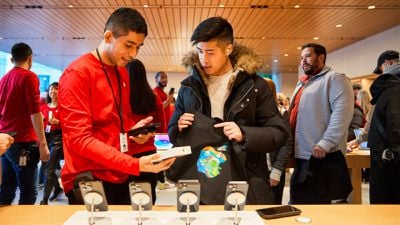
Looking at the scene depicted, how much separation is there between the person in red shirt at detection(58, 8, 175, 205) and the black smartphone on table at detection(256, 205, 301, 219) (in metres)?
0.39

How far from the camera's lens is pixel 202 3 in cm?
554

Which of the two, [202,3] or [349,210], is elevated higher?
[202,3]

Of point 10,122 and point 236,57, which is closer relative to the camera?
point 236,57

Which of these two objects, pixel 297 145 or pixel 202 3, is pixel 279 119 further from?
pixel 202 3

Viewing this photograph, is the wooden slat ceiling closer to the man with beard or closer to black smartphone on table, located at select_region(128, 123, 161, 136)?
the man with beard

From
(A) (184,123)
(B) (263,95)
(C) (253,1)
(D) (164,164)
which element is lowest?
(D) (164,164)

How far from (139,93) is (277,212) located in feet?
4.13

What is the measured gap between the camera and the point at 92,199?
1.08 meters

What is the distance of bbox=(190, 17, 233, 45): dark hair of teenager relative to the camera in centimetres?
145

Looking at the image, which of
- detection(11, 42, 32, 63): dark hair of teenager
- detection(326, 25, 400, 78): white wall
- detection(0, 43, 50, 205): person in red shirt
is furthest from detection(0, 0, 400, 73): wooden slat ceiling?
detection(0, 43, 50, 205): person in red shirt

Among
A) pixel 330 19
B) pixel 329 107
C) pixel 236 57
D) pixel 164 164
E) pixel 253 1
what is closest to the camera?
pixel 164 164

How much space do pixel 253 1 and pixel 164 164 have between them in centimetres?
478

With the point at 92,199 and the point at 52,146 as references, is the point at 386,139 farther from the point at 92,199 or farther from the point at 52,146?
the point at 52,146

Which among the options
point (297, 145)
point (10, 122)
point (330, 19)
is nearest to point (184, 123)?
point (297, 145)
